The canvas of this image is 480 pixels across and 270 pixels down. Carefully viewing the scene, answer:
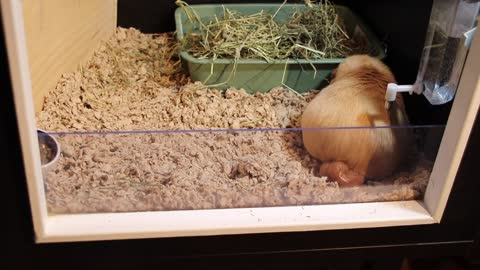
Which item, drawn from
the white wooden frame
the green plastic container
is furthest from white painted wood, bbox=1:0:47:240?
the green plastic container

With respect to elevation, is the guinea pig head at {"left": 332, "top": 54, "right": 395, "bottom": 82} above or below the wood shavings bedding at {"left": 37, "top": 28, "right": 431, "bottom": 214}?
above

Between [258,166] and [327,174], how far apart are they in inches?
4.1

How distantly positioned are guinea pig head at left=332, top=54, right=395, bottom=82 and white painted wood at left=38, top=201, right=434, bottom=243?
26cm

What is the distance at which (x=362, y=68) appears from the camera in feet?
Result: 3.37

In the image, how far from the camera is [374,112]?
0.90 meters

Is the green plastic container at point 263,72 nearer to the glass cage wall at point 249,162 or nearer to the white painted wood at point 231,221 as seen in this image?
the glass cage wall at point 249,162

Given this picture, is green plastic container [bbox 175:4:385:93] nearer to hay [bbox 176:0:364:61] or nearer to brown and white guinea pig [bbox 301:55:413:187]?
hay [bbox 176:0:364:61]

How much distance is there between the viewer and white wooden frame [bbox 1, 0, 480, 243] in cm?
74

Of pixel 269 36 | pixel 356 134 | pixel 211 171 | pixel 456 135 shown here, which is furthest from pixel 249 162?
pixel 269 36

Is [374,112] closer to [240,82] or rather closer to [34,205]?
[240,82]

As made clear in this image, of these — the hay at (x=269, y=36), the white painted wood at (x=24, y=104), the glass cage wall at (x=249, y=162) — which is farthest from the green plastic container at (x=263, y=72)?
the white painted wood at (x=24, y=104)

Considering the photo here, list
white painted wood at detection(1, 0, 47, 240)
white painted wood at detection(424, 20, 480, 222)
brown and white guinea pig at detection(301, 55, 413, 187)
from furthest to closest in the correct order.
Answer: brown and white guinea pig at detection(301, 55, 413, 187) < white painted wood at detection(424, 20, 480, 222) < white painted wood at detection(1, 0, 47, 240)

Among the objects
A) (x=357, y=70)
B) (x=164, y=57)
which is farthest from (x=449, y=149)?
(x=164, y=57)

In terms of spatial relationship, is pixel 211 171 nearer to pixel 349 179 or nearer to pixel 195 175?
pixel 195 175
